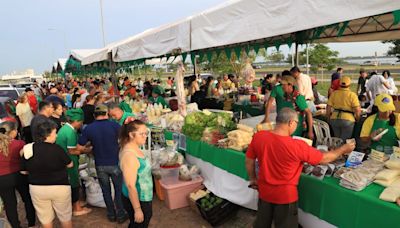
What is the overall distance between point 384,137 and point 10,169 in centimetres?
447

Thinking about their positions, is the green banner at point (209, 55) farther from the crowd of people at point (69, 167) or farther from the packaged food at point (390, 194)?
the packaged food at point (390, 194)

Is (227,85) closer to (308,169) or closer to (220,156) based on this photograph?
(220,156)

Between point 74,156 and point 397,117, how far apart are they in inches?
167

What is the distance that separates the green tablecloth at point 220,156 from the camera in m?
4.00

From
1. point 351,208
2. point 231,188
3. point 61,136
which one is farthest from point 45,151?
point 351,208

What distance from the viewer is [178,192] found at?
4742 millimetres

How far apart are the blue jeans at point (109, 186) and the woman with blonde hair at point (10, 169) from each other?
96 centimetres

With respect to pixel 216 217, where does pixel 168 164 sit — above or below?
above

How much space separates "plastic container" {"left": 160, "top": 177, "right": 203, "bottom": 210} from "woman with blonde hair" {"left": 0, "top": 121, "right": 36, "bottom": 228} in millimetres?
1944

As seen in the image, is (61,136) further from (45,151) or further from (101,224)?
(101,224)

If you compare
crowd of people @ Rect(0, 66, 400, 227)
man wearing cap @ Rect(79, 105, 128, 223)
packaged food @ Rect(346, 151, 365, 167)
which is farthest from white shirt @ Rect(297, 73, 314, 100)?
man wearing cap @ Rect(79, 105, 128, 223)

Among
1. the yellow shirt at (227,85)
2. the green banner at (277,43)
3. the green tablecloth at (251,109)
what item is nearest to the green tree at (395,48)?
the yellow shirt at (227,85)

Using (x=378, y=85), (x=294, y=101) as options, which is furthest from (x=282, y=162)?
(x=378, y=85)

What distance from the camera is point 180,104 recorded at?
5941 mm
